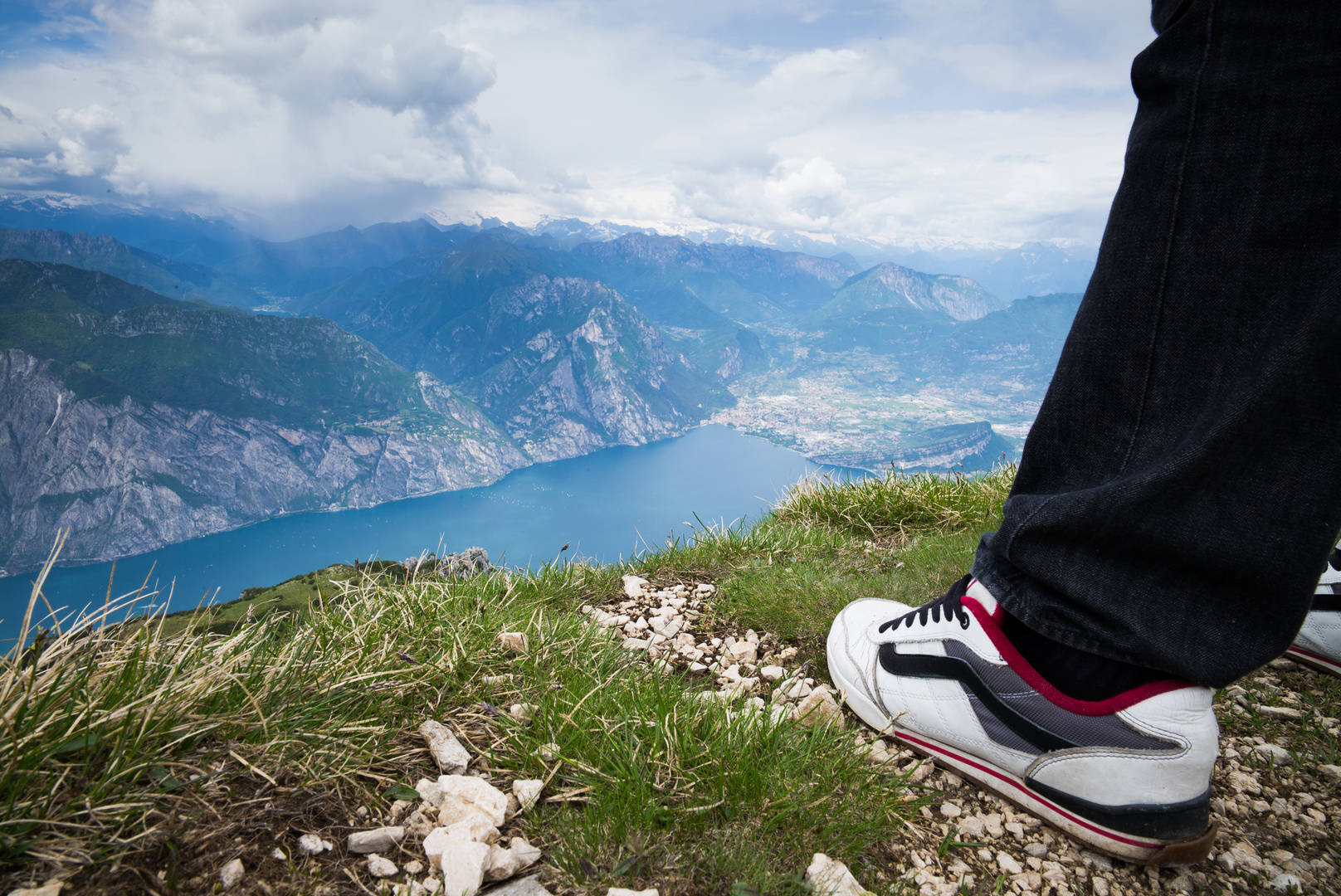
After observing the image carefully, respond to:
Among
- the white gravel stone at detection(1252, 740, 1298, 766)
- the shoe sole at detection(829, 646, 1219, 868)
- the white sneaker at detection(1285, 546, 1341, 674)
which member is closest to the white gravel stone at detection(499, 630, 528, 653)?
the shoe sole at detection(829, 646, 1219, 868)

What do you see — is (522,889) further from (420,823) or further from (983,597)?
(983,597)

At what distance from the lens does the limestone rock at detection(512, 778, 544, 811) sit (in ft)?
4.69

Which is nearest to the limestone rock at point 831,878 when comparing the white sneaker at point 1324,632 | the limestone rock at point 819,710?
the limestone rock at point 819,710

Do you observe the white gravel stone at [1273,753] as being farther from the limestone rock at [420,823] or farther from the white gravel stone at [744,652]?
the limestone rock at [420,823]

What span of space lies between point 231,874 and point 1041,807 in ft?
6.30

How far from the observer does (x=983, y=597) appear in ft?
5.89

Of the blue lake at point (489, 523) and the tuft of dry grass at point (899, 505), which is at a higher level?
A: the tuft of dry grass at point (899, 505)

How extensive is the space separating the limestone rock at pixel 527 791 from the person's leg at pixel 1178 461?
1.22 m

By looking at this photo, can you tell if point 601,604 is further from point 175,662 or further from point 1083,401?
point 1083,401

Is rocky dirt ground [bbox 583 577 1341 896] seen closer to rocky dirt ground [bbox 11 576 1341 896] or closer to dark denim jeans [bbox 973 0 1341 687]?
rocky dirt ground [bbox 11 576 1341 896]

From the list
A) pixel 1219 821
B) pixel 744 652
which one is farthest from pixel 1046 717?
pixel 744 652

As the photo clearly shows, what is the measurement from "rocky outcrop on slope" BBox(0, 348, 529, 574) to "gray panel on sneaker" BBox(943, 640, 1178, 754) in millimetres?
160292

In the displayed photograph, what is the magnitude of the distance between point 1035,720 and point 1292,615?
0.62 m

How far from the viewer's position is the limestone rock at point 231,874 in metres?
1.11
